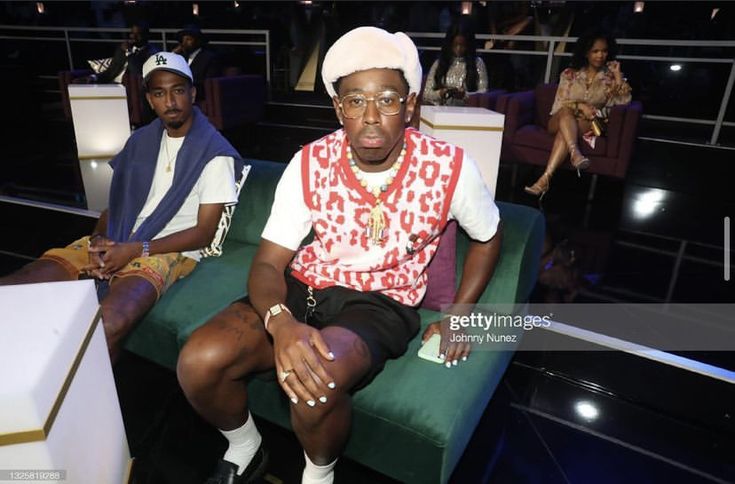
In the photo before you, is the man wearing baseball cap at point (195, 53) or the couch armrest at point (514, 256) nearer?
the couch armrest at point (514, 256)

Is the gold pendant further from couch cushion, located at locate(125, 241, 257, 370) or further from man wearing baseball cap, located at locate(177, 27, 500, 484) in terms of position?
couch cushion, located at locate(125, 241, 257, 370)

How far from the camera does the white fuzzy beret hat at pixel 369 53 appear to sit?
1323mm

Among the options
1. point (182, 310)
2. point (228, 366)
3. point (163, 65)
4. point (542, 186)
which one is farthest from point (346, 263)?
point (542, 186)

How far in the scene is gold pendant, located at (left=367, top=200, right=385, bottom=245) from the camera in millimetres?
1475

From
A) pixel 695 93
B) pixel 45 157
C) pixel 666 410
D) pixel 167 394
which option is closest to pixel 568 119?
pixel 666 410

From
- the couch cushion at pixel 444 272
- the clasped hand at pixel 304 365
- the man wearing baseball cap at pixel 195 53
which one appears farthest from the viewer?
the man wearing baseball cap at pixel 195 53

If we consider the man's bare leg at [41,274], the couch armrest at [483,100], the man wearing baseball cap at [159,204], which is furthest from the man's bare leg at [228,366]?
the couch armrest at [483,100]

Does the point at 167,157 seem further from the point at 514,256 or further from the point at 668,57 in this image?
the point at 668,57

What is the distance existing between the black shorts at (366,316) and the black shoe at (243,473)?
491 millimetres

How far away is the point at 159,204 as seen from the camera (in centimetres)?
200

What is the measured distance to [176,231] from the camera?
Result: 6.68 feet

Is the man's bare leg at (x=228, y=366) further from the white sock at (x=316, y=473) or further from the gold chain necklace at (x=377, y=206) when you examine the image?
the gold chain necklace at (x=377, y=206)

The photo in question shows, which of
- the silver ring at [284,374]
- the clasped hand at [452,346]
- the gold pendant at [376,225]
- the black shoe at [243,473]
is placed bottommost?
the black shoe at [243,473]

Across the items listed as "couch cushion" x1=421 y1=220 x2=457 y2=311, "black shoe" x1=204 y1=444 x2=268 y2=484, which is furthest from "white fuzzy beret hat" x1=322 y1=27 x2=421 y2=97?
"black shoe" x1=204 y1=444 x2=268 y2=484
